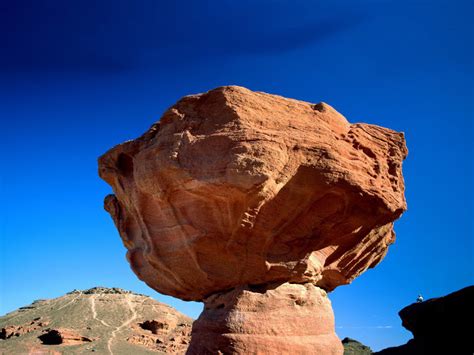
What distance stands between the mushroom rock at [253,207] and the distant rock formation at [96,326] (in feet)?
84.8

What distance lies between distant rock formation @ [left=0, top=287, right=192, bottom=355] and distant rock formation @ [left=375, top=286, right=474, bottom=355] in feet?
60.2

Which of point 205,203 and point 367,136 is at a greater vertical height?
point 367,136

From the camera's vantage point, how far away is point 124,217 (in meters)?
11.5

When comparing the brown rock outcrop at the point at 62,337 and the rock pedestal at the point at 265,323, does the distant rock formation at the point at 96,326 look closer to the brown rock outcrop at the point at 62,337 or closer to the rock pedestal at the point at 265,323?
the brown rock outcrop at the point at 62,337

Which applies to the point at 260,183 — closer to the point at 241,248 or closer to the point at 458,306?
the point at 241,248

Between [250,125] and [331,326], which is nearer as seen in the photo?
[250,125]

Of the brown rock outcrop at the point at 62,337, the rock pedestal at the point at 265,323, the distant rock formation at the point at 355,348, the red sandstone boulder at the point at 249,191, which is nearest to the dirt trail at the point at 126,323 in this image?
the brown rock outcrop at the point at 62,337

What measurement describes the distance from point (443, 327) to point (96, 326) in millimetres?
29516

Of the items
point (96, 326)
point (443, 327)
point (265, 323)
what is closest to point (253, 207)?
point (265, 323)

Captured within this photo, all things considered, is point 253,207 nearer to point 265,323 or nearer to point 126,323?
point 265,323

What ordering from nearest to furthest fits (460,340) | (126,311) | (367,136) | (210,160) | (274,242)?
1. (210,160)
2. (274,242)
3. (367,136)
4. (460,340)
5. (126,311)

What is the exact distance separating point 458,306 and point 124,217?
59.8 feet

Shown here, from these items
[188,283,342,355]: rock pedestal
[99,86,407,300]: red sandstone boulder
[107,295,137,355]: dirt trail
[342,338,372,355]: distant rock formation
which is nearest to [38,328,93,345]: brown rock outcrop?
[107,295,137,355]: dirt trail

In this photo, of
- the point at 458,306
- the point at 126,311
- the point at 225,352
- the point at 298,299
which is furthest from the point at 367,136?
the point at 126,311
